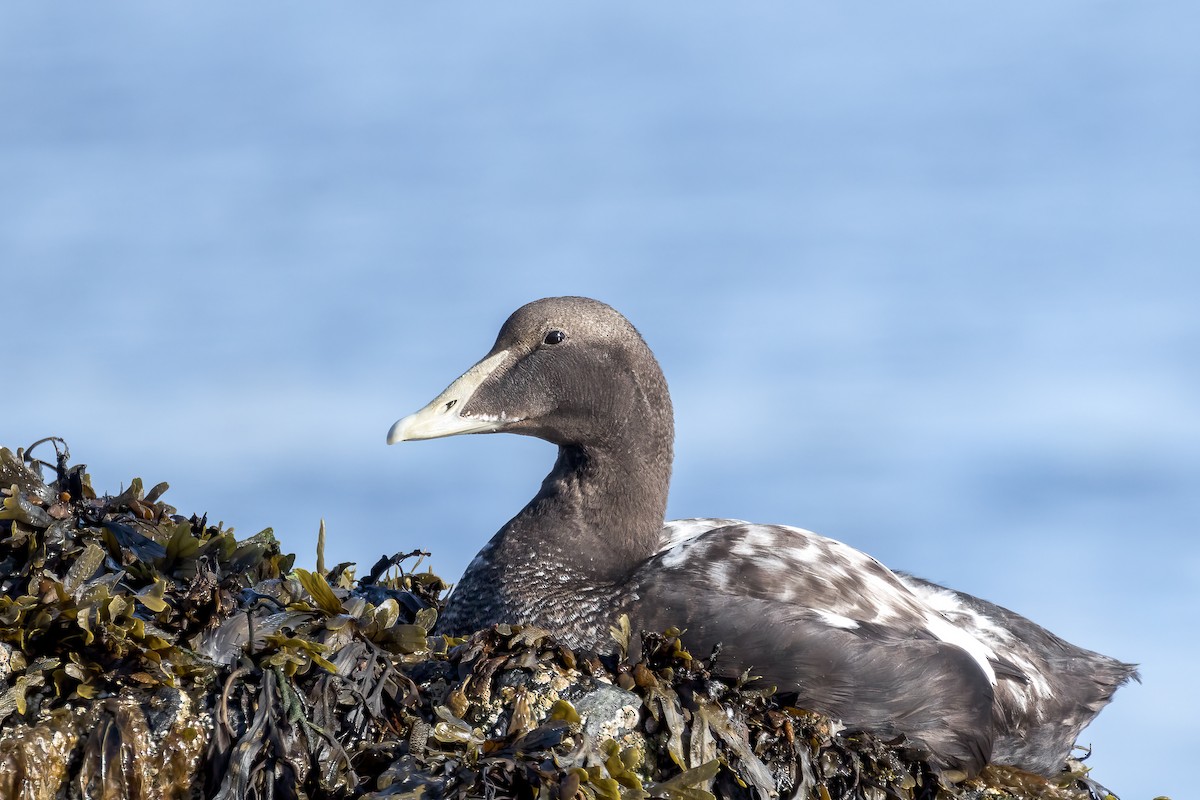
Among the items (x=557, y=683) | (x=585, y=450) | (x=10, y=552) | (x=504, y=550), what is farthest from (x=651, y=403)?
(x=10, y=552)

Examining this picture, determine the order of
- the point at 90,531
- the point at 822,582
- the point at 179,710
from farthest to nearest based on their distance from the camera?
1. the point at 822,582
2. the point at 90,531
3. the point at 179,710

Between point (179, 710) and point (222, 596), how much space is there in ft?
1.60

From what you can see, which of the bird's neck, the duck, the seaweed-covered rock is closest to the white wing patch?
the duck

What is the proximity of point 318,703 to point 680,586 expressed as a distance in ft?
5.15

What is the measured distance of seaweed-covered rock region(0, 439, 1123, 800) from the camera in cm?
464

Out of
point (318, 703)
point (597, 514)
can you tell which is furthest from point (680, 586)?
point (318, 703)

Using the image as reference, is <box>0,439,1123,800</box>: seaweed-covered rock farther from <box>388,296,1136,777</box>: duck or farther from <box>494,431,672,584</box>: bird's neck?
<box>494,431,672,584</box>: bird's neck

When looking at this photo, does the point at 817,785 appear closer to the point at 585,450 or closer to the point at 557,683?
the point at 557,683

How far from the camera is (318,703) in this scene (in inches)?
191

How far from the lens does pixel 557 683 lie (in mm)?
5004

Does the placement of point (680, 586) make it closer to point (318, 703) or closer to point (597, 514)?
point (597, 514)

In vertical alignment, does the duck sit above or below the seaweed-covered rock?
above

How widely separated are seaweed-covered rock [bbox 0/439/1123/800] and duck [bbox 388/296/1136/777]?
0.19 metres

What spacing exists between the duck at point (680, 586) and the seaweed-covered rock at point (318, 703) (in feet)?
0.62
